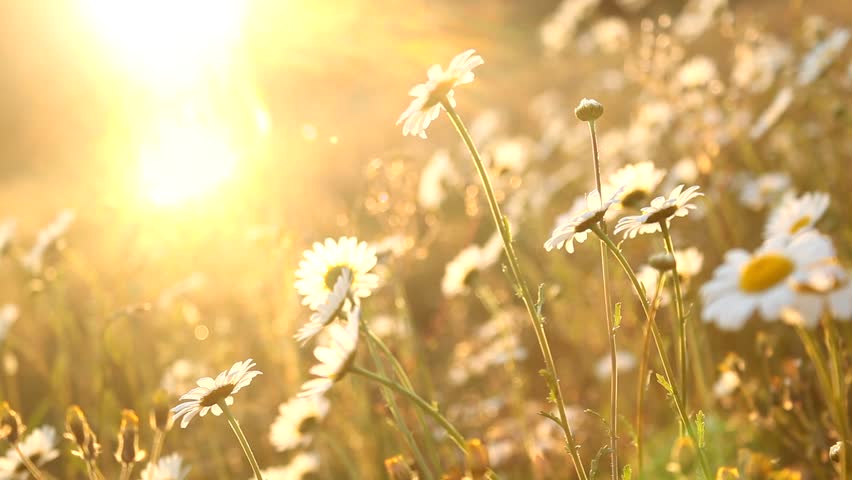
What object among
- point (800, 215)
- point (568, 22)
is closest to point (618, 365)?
point (800, 215)

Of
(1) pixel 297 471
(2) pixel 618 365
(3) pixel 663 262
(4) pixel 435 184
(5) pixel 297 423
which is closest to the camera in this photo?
(3) pixel 663 262

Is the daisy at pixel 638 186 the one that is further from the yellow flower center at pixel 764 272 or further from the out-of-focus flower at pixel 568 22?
the out-of-focus flower at pixel 568 22

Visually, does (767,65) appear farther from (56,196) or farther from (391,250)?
(56,196)

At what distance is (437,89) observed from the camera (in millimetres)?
1483

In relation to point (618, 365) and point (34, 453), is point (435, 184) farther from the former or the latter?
point (34, 453)

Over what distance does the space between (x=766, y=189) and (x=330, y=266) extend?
267cm

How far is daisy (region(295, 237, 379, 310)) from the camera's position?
1.59 m

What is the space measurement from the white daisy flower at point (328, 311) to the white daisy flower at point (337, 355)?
0.14 feet

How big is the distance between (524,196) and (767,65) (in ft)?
5.38

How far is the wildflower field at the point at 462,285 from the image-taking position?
1.41 m

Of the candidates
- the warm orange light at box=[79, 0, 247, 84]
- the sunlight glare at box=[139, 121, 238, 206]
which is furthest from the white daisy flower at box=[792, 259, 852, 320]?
the sunlight glare at box=[139, 121, 238, 206]

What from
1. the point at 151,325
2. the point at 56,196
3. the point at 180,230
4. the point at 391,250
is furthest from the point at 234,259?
the point at 56,196

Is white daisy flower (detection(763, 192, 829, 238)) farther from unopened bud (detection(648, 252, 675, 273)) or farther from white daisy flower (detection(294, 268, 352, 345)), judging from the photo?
white daisy flower (detection(294, 268, 352, 345))

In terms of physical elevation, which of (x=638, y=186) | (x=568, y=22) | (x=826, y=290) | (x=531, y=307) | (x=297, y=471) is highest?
(x=568, y=22)
